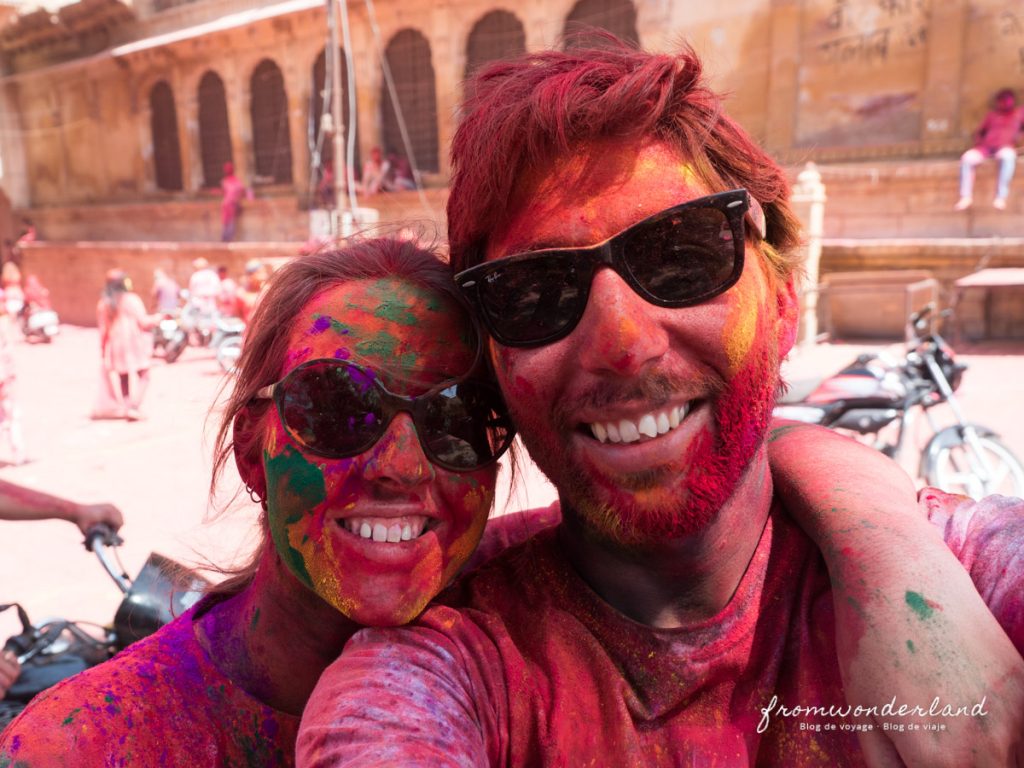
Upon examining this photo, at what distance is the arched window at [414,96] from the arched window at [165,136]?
28.2 feet

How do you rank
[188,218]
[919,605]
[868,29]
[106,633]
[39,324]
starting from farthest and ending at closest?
[188,218] → [39,324] → [868,29] → [106,633] → [919,605]

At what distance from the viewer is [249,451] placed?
67.9 inches

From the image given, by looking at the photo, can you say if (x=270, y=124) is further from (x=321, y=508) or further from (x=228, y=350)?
(x=321, y=508)

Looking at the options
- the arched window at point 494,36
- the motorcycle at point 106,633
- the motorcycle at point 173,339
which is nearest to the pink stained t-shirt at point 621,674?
the motorcycle at point 106,633

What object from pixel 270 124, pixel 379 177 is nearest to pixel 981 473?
pixel 379 177

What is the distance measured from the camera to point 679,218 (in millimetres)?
1342

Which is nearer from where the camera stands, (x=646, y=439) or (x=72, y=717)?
(x=646, y=439)

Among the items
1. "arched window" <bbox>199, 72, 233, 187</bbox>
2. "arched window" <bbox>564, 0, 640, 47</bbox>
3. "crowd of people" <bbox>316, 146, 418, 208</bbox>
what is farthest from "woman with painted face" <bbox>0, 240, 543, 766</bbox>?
"arched window" <bbox>199, 72, 233, 187</bbox>

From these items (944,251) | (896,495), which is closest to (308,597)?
(896,495)

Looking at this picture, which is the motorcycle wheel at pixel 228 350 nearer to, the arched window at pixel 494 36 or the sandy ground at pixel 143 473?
the sandy ground at pixel 143 473

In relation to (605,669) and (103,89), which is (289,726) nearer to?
(605,669)

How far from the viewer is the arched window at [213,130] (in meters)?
22.2

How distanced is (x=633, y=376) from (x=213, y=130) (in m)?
24.1

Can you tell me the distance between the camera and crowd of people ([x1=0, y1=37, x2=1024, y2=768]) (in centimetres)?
127
